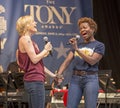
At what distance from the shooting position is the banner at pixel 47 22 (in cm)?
824

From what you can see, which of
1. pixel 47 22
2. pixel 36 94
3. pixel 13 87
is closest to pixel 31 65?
pixel 36 94

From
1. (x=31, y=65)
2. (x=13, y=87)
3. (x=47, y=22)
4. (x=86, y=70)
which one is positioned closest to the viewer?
(x=31, y=65)

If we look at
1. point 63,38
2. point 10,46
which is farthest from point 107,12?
point 10,46

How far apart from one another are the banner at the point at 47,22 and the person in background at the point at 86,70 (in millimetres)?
3981

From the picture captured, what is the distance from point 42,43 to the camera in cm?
841

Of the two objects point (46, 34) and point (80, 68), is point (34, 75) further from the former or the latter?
point (46, 34)

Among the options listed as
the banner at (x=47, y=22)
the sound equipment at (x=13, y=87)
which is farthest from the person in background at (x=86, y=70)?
the banner at (x=47, y=22)

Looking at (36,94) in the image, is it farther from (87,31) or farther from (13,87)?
(13,87)

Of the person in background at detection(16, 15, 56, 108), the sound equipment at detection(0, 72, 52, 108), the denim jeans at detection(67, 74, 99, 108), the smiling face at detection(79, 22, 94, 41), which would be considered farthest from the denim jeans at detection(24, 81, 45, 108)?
the sound equipment at detection(0, 72, 52, 108)

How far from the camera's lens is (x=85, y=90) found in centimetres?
430

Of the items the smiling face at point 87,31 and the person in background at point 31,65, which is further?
the smiling face at point 87,31

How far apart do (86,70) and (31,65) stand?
0.66 m

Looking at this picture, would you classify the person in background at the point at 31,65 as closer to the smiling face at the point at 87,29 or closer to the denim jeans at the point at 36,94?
the denim jeans at the point at 36,94

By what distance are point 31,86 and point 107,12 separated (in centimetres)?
531
